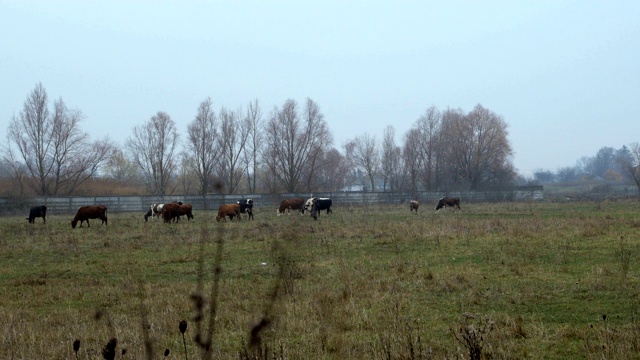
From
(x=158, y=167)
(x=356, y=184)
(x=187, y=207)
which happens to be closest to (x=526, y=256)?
(x=187, y=207)

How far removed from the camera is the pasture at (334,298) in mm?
6348

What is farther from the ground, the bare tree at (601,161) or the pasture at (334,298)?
the bare tree at (601,161)

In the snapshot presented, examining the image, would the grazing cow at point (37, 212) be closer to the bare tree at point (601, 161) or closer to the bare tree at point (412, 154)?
the bare tree at point (412, 154)

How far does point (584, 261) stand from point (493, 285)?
387 cm

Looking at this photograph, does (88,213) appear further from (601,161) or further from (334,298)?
(601,161)

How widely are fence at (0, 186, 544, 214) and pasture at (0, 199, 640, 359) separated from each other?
2497cm

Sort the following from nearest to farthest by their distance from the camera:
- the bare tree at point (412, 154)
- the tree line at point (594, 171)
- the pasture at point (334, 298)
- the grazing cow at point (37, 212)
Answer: the pasture at point (334, 298) → the grazing cow at point (37, 212) → the bare tree at point (412, 154) → the tree line at point (594, 171)

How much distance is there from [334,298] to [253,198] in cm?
4872

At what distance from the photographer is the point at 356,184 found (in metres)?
110

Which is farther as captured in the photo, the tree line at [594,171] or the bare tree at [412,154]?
the tree line at [594,171]

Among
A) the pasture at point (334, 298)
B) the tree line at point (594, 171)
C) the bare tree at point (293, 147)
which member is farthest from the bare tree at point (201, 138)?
the tree line at point (594, 171)

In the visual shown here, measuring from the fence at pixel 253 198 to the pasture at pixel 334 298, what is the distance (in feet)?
81.9

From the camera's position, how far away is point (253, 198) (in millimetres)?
57938

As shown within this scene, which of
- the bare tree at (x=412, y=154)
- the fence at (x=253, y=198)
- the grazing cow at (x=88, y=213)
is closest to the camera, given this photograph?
the grazing cow at (x=88, y=213)
